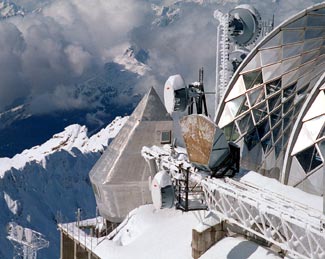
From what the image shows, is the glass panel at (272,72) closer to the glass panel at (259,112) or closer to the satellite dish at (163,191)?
the glass panel at (259,112)

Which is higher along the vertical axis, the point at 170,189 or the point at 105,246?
the point at 170,189

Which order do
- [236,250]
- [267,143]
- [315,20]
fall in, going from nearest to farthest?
[236,250] < [267,143] < [315,20]

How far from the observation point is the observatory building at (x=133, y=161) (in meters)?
39.6

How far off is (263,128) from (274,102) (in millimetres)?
1810

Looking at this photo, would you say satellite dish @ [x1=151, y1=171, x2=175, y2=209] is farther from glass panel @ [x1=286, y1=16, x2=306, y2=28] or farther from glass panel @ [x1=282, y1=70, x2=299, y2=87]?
glass panel @ [x1=286, y1=16, x2=306, y2=28]

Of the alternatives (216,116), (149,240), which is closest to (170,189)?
(149,240)

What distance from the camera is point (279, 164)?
1213 inches

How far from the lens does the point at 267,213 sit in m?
23.8

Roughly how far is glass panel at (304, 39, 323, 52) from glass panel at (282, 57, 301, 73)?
97 centimetres

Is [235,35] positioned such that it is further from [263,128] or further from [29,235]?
[29,235]

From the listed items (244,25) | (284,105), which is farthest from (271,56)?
(244,25)

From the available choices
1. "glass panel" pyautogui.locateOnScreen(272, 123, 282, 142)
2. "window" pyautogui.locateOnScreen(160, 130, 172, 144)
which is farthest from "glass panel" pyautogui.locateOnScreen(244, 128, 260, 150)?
"window" pyautogui.locateOnScreen(160, 130, 172, 144)

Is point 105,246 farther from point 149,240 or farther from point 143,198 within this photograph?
point 143,198

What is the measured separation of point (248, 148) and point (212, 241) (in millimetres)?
7174
